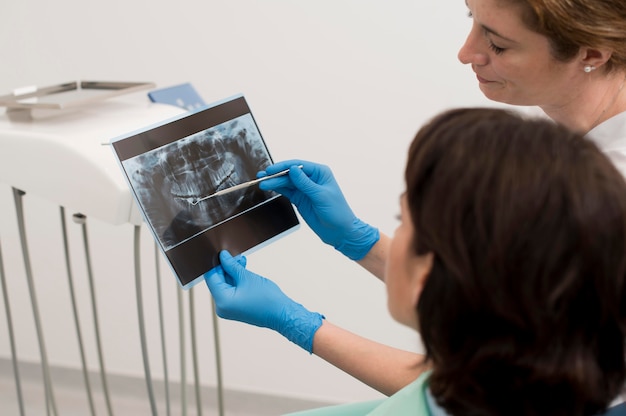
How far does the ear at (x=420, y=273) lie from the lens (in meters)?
0.77

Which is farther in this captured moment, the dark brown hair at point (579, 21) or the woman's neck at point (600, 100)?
the woman's neck at point (600, 100)

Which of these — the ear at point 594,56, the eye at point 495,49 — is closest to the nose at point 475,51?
the eye at point 495,49

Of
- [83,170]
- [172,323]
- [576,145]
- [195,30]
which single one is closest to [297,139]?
[195,30]

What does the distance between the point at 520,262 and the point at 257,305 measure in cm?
56

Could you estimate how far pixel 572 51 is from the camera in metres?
1.13

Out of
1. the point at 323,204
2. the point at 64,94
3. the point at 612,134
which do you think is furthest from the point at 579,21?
the point at 64,94

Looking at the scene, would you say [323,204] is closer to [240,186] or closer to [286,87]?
[240,186]

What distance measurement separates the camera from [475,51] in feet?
4.04

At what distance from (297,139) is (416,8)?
470 millimetres

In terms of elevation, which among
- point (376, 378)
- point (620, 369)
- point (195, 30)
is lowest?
point (376, 378)

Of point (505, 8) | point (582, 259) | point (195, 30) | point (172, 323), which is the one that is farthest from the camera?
point (172, 323)

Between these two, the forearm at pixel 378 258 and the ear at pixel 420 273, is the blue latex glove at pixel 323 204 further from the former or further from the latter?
the ear at pixel 420 273

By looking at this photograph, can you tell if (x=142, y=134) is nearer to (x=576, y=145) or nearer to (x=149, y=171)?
(x=149, y=171)

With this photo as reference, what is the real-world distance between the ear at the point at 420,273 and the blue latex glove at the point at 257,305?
1.27 feet
